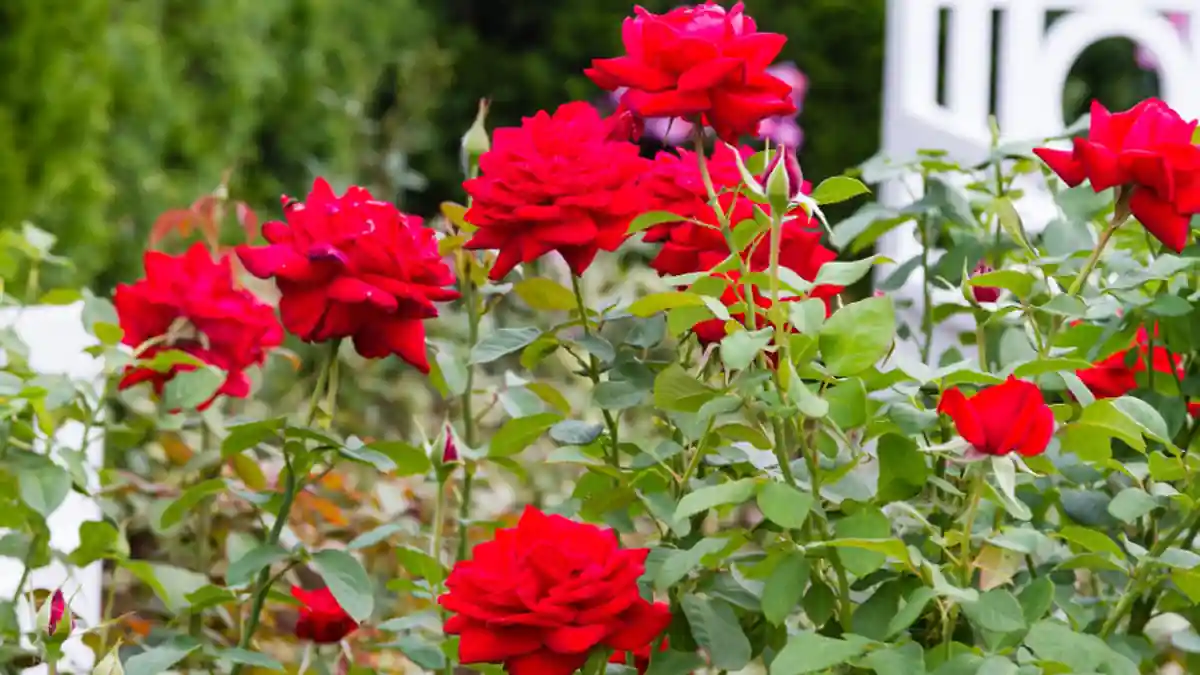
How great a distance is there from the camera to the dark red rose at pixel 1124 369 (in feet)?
3.88

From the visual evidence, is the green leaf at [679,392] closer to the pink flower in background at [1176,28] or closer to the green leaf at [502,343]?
the green leaf at [502,343]

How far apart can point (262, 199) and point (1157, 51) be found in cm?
262

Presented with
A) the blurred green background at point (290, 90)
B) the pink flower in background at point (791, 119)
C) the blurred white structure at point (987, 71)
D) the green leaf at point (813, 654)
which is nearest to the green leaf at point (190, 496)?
the green leaf at point (813, 654)

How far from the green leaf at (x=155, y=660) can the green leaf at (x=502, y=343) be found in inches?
11.2

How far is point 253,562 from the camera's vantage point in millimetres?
1085

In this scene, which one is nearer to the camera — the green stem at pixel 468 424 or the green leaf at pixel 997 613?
the green leaf at pixel 997 613

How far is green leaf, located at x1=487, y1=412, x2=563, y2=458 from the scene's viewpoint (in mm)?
1105

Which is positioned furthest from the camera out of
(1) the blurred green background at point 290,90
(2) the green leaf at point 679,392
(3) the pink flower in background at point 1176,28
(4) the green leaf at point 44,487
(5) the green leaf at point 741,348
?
(3) the pink flower in background at point 1176,28

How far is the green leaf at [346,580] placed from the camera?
3.48 ft

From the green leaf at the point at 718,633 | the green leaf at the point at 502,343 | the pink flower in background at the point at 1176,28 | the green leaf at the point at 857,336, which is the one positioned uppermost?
the green leaf at the point at 857,336

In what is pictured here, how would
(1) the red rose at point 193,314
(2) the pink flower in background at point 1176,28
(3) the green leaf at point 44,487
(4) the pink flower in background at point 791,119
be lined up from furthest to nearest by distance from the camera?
(4) the pink flower in background at point 791,119, (2) the pink flower in background at point 1176,28, (1) the red rose at point 193,314, (3) the green leaf at point 44,487

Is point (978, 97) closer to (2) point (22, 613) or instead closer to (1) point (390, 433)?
(1) point (390, 433)

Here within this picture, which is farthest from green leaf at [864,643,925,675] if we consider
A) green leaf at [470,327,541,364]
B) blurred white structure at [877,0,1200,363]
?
blurred white structure at [877,0,1200,363]

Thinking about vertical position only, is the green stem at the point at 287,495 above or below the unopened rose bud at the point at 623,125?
below
